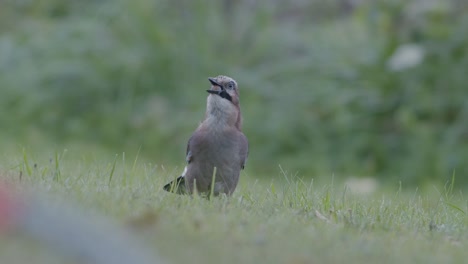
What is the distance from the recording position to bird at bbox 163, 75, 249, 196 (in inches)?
247

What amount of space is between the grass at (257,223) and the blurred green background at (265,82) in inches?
179

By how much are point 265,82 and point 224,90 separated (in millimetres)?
5397

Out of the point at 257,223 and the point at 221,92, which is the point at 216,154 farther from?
the point at 257,223

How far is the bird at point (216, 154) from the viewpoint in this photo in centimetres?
627

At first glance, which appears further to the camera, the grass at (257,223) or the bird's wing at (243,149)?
the bird's wing at (243,149)

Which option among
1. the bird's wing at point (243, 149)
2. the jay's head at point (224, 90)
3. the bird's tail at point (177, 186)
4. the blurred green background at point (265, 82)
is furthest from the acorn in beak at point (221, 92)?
the blurred green background at point (265, 82)

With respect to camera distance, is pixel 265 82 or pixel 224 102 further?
pixel 265 82

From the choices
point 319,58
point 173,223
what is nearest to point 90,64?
point 319,58

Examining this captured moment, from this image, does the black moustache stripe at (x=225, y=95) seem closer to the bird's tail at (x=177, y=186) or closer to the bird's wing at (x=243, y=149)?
the bird's wing at (x=243, y=149)

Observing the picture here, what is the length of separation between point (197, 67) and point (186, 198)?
22.8 feet

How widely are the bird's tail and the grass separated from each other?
0.08 metres

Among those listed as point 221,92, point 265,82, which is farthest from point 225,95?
point 265,82

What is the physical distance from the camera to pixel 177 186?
20.0ft

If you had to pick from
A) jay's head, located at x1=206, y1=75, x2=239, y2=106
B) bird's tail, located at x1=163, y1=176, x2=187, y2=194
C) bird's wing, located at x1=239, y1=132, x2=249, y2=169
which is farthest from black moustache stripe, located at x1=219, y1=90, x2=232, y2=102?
bird's tail, located at x1=163, y1=176, x2=187, y2=194
